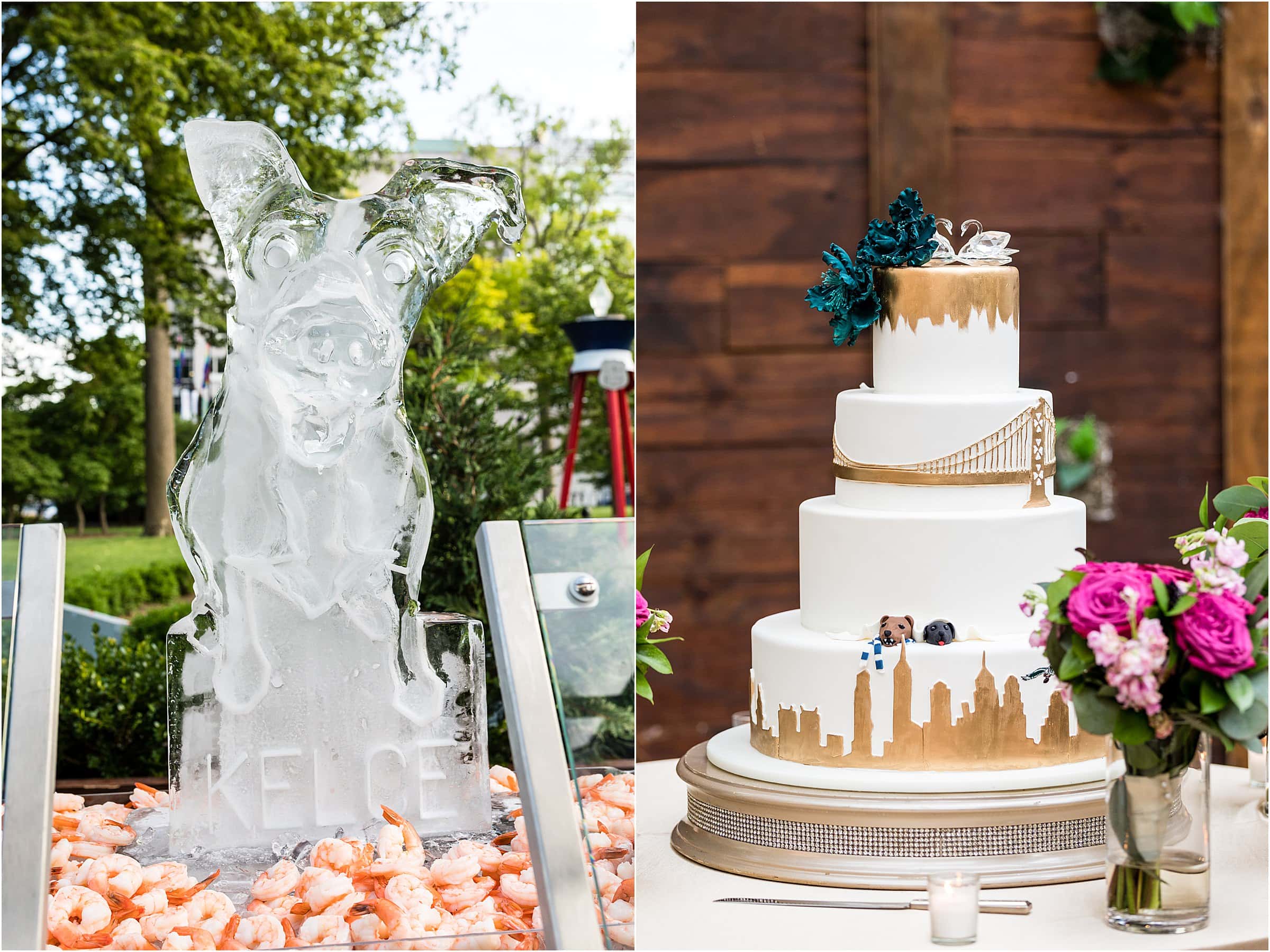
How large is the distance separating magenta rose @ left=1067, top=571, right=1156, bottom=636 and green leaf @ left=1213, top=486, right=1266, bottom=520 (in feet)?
1.08

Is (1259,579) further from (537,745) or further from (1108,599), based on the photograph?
(537,745)

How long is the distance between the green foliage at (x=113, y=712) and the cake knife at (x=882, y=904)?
1.87 m

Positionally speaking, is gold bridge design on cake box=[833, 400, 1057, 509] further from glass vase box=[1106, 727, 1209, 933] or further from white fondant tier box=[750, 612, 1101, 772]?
glass vase box=[1106, 727, 1209, 933]

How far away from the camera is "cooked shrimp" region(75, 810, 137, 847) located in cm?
166

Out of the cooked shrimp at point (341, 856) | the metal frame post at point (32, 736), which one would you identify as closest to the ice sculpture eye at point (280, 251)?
the metal frame post at point (32, 736)

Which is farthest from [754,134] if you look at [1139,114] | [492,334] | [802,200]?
[1139,114]

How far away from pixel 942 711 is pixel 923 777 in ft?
0.29

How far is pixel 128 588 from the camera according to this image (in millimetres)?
2936

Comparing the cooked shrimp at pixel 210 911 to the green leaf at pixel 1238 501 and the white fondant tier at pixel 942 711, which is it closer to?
the white fondant tier at pixel 942 711

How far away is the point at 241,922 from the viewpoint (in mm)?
1396

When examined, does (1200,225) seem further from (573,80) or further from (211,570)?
(211,570)

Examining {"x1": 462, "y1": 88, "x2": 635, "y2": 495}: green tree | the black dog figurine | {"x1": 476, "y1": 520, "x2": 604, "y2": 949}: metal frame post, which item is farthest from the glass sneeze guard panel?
{"x1": 462, "y1": 88, "x2": 635, "y2": 495}: green tree

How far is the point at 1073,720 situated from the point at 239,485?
109 centimetres

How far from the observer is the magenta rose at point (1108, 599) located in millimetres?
1167
